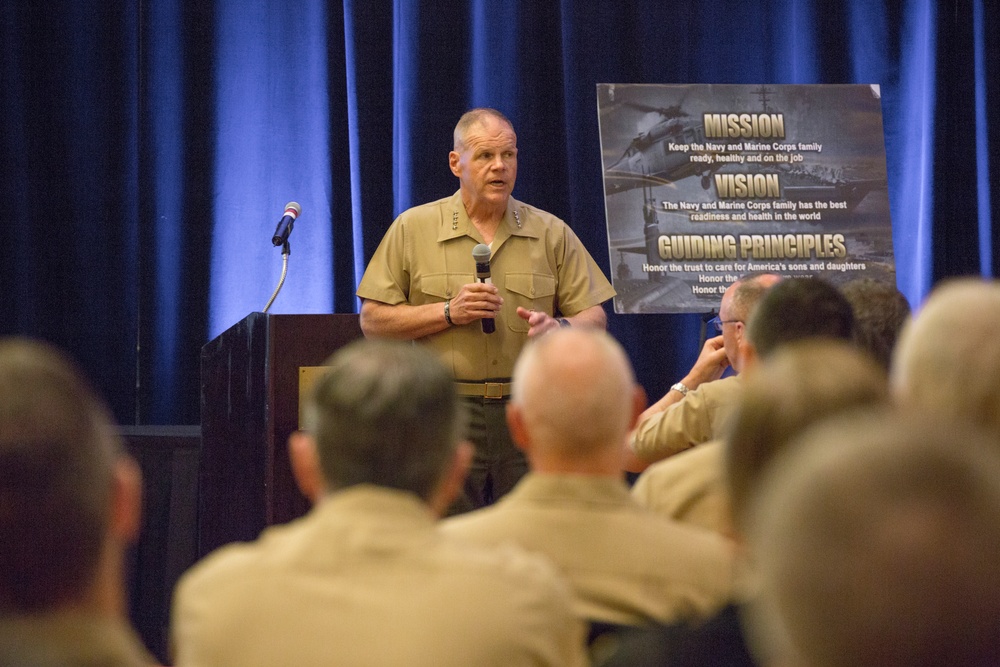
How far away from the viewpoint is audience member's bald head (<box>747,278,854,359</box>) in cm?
198

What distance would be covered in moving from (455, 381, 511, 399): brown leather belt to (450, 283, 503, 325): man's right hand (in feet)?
0.80

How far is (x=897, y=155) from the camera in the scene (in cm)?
556

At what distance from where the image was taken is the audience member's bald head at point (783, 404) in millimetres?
1149

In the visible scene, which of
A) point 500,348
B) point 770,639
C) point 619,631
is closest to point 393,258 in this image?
point 500,348

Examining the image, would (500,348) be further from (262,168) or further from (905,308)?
(262,168)

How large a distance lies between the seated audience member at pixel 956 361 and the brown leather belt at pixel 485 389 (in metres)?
1.98

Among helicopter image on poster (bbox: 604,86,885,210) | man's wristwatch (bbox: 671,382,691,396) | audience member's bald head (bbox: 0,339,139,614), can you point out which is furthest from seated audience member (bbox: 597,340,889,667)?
helicopter image on poster (bbox: 604,86,885,210)

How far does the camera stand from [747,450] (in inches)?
45.5

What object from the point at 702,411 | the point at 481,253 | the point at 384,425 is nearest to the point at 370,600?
the point at 384,425

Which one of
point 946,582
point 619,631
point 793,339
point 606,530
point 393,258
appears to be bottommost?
point 619,631

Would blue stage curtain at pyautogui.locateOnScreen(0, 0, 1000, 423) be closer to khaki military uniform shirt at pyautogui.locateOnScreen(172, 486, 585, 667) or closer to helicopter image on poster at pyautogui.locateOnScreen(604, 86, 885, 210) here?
helicopter image on poster at pyautogui.locateOnScreen(604, 86, 885, 210)

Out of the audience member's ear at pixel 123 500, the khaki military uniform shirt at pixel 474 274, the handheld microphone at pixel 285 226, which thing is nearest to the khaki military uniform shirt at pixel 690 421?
the khaki military uniform shirt at pixel 474 274

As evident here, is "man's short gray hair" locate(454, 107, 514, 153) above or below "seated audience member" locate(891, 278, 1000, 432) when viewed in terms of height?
above

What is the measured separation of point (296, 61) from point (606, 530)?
4.03 m
